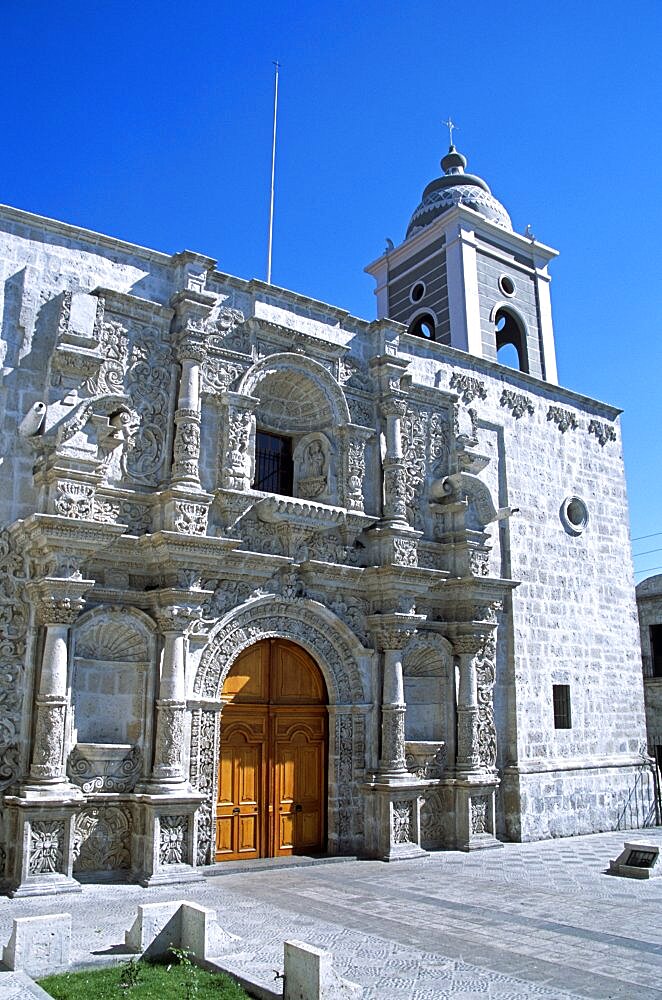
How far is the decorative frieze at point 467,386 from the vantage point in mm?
14438

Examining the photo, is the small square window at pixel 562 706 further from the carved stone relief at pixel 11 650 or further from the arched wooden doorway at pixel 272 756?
the carved stone relief at pixel 11 650

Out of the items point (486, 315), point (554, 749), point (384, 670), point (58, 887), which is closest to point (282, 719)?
point (384, 670)

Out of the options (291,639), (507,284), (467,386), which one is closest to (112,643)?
(291,639)

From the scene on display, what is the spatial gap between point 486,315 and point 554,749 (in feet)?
26.5

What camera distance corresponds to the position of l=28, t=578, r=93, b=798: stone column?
8891 mm

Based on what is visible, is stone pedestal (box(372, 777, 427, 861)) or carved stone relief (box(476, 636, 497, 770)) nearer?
stone pedestal (box(372, 777, 427, 861))

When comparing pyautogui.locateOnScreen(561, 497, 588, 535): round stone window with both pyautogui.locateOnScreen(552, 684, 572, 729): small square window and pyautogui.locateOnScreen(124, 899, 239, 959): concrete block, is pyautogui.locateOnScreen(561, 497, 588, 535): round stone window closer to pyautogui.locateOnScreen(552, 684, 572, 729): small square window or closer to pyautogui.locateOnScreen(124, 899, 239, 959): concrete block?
pyautogui.locateOnScreen(552, 684, 572, 729): small square window

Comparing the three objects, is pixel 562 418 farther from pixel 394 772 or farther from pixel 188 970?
pixel 188 970

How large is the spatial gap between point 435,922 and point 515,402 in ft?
31.1

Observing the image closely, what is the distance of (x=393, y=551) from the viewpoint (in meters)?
12.2

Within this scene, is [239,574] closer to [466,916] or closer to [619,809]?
[466,916]

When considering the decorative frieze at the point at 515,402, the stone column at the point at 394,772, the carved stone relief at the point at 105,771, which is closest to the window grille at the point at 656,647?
the decorative frieze at the point at 515,402

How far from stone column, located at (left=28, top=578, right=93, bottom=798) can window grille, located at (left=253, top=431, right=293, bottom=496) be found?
3553 mm

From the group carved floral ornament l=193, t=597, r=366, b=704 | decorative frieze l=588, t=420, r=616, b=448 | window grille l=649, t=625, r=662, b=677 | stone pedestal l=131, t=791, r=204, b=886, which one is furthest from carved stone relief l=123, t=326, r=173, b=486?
window grille l=649, t=625, r=662, b=677
